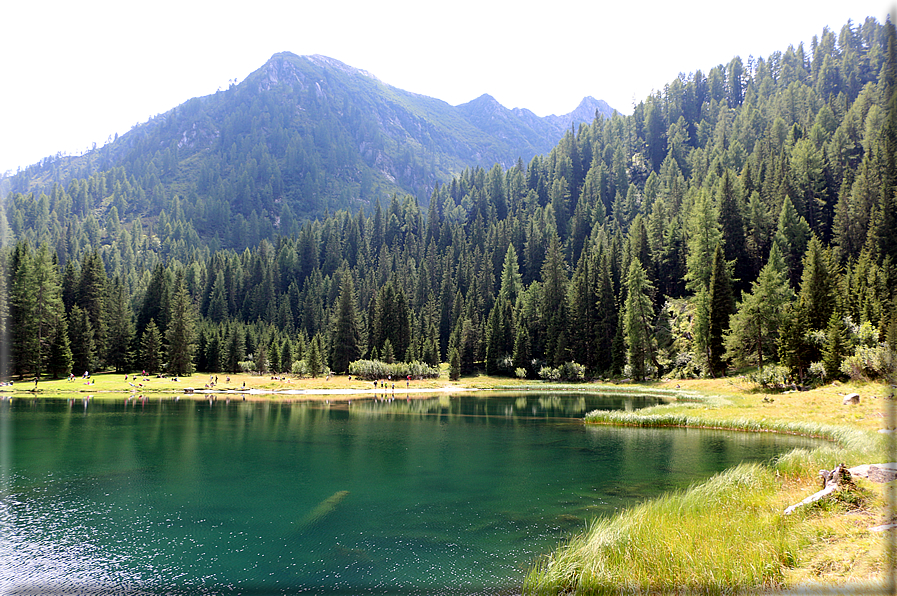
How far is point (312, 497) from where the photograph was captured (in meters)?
23.9

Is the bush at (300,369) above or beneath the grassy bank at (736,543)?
beneath

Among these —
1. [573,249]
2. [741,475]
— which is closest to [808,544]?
[741,475]

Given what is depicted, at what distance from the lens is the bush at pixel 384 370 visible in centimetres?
11119

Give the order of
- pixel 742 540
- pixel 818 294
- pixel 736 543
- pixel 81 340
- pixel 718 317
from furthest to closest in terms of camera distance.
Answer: pixel 81 340 < pixel 718 317 < pixel 818 294 < pixel 742 540 < pixel 736 543

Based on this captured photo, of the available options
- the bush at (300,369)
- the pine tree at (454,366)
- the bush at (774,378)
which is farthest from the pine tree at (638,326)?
the bush at (300,369)

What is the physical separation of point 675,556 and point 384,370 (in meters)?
100

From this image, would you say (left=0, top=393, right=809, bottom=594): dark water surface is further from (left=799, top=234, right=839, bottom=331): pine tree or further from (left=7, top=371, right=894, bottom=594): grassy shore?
(left=799, top=234, right=839, bottom=331): pine tree

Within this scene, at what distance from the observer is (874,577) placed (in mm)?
10945

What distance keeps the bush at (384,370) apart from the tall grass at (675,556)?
95979 mm

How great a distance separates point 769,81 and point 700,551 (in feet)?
703

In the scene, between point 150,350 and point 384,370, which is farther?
point 384,370

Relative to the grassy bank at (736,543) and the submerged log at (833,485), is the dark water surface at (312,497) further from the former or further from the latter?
the submerged log at (833,485)

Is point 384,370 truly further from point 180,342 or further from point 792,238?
point 792,238

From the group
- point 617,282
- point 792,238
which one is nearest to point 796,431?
point 792,238
